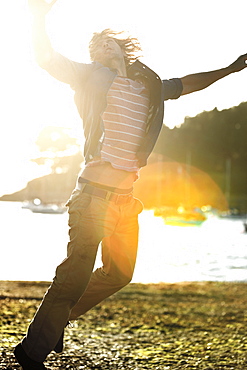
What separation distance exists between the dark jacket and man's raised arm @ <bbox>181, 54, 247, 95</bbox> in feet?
1.29

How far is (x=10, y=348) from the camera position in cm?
462

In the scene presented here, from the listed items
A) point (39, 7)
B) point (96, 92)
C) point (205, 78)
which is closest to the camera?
point (39, 7)

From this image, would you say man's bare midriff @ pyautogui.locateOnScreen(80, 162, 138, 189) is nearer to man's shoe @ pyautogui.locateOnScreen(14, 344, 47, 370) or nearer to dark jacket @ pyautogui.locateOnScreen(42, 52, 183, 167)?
dark jacket @ pyautogui.locateOnScreen(42, 52, 183, 167)

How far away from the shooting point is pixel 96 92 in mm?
3152

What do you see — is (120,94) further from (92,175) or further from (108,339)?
(108,339)

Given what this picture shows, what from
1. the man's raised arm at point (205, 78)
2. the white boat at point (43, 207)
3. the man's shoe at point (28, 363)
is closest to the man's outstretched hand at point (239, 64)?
the man's raised arm at point (205, 78)

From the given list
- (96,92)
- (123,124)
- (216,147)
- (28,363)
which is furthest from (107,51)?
(216,147)

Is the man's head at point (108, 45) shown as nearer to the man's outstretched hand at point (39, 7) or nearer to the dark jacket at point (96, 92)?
the dark jacket at point (96, 92)

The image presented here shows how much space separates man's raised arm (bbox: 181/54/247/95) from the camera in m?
3.68

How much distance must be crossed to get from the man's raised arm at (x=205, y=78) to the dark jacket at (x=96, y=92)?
393mm

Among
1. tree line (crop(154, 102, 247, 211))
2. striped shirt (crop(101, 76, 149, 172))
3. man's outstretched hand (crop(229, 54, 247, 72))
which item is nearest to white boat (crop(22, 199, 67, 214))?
tree line (crop(154, 102, 247, 211))

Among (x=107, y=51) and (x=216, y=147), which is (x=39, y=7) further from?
(x=216, y=147)

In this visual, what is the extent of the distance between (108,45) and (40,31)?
16.7 inches

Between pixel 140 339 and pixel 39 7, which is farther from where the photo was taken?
pixel 140 339
